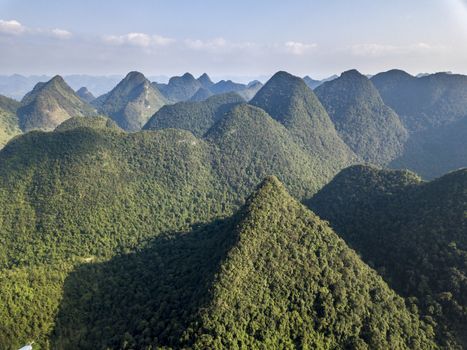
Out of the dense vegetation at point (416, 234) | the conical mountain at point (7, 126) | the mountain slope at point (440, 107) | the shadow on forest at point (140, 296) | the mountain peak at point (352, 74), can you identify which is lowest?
the shadow on forest at point (140, 296)

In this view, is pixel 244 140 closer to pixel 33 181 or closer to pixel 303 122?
pixel 303 122

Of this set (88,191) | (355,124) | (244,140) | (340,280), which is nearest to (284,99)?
(355,124)

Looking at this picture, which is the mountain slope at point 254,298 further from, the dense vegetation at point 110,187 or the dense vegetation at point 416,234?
the dense vegetation at point 110,187

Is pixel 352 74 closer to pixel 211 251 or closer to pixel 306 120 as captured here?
pixel 306 120

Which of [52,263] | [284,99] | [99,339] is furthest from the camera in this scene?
[284,99]

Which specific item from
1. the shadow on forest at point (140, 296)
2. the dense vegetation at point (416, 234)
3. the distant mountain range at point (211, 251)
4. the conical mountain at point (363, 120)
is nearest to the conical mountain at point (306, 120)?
the conical mountain at point (363, 120)

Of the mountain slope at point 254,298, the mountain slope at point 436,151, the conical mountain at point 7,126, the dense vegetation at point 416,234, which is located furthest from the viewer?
the conical mountain at point 7,126
